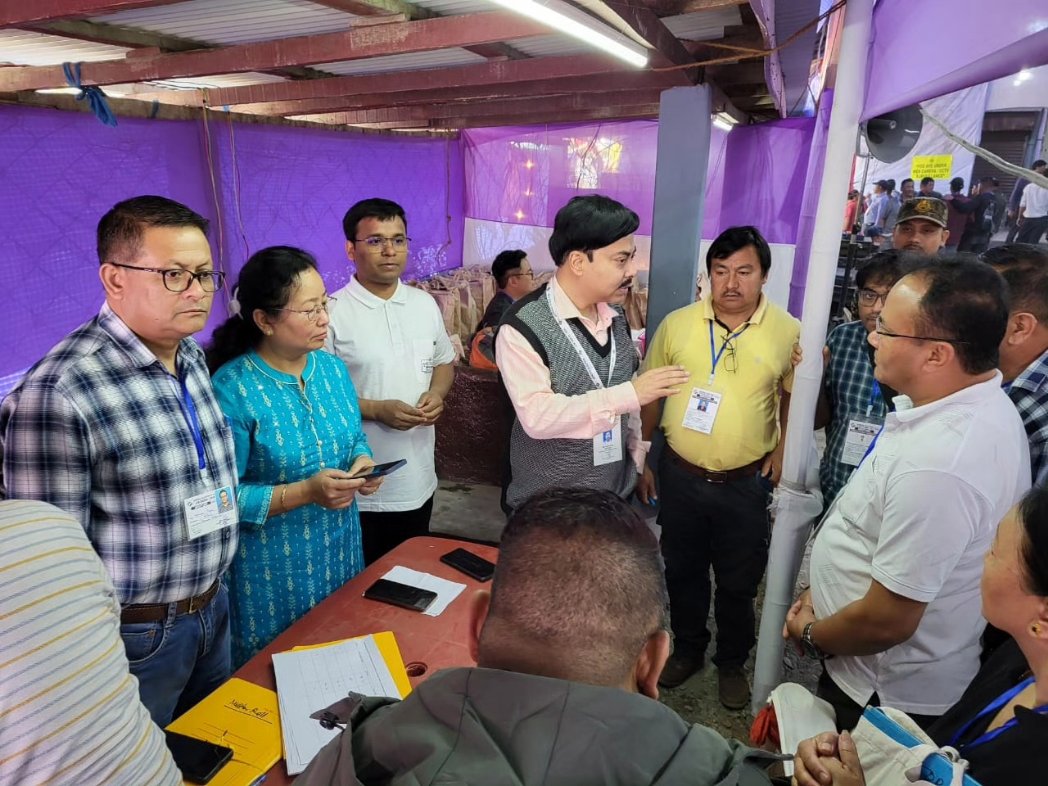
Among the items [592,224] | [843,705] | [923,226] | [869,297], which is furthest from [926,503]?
[923,226]

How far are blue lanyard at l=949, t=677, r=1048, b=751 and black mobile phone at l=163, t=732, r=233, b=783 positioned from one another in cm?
127

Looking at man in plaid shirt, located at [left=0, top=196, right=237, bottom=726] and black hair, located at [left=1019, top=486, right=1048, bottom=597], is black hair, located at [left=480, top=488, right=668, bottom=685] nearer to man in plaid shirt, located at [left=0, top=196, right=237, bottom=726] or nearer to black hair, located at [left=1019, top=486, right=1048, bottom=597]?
black hair, located at [left=1019, top=486, right=1048, bottom=597]

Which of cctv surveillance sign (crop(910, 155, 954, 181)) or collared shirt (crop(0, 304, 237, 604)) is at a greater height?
cctv surveillance sign (crop(910, 155, 954, 181))

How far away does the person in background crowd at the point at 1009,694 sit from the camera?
0.87 meters

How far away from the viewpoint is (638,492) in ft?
8.38

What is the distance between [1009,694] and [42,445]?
1813 mm

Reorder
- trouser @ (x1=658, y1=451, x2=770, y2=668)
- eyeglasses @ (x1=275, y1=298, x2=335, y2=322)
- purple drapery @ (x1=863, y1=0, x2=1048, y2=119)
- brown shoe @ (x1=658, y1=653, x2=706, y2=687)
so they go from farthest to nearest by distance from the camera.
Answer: brown shoe @ (x1=658, y1=653, x2=706, y2=687)
trouser @ (x1=658, y1=451, x2=770, y2=668)
eyeglasses @ (x1=275, y1=298, x2=335, y2=322)
purple drapery @ (x1=863, y1=0, x2=1048, y2=119)

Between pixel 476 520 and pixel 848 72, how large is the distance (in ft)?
9.78

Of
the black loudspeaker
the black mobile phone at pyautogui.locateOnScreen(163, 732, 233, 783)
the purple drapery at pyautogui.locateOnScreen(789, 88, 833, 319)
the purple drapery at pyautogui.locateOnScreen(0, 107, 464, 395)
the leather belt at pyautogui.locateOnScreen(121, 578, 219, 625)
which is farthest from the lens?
the purple drapery at pyautogui.locateOnScreen(789, 88, 833, 319)

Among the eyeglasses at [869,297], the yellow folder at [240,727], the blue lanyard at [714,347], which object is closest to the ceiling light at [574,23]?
the blue lanyard at [714,347]

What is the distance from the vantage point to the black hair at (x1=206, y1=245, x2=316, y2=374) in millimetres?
1729

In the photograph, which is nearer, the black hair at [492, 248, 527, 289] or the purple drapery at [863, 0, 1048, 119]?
the purple drapery at [863, 0, 1048, 119]

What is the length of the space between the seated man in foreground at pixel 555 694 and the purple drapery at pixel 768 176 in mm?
5198

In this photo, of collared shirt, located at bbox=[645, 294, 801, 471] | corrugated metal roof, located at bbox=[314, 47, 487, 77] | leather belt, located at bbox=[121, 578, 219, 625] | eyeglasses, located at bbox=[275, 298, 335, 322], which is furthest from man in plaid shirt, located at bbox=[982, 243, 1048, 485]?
corrugated metal roof, located at bbox=[314, 47, 487, 77]
